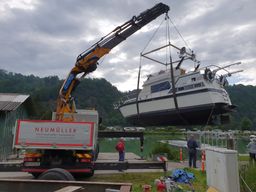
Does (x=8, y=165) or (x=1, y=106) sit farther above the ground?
(x=1, y=106)

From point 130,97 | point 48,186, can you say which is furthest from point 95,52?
point 130,97

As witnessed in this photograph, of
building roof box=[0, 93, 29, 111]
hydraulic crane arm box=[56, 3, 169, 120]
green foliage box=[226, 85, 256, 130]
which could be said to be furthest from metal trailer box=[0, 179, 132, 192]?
green foliage box=[226, 85, 256, 130]

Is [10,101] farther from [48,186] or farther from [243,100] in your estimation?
[243,100]

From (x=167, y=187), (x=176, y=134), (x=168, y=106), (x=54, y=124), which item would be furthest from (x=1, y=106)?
(x=176, y=134)

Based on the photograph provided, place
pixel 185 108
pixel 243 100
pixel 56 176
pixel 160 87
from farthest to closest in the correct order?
pixel 243 100
pixel 160 87
pixel 185 108
pixel 56 176

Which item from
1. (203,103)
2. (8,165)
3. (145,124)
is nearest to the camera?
(8,165)

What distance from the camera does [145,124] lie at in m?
35.7

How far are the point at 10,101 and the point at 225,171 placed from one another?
1567cm

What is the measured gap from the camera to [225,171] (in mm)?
6117

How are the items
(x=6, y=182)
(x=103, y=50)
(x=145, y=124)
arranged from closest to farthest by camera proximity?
(x=6, y=182) → (x=103, y=50) → (x=145, y=124)

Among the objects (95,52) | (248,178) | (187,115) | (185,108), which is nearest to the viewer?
(248,178)

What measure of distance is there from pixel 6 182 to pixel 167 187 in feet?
12.9

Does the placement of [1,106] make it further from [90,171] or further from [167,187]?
[167,187]

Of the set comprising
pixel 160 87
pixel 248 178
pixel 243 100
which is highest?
pixel 243 100
